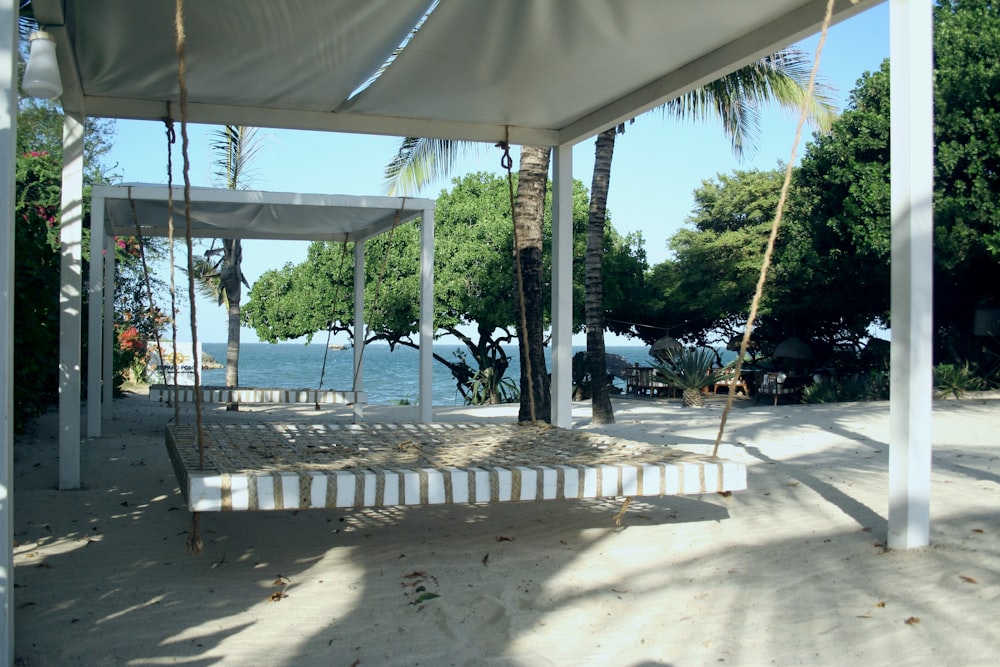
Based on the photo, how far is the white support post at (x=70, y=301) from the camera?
17.3 ft

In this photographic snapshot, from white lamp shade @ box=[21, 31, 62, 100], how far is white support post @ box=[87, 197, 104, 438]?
457 cm

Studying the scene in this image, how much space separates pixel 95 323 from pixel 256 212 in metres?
1.89

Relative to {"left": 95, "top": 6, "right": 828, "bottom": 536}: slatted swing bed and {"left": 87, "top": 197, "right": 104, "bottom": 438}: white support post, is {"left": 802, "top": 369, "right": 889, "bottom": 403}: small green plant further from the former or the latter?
{"left": 87, "top": 197, "right": 104, "bottom": 438}: white support post

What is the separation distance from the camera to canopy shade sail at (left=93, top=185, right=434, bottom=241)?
301 inches

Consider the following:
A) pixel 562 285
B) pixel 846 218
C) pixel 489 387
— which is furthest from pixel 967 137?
pixel 562 285

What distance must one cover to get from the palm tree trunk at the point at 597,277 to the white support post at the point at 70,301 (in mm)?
6481

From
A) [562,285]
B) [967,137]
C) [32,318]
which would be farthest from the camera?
[967,137]

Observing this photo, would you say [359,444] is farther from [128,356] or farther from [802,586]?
[128,356]

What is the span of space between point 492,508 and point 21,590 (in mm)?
2585

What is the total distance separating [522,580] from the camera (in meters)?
3.67

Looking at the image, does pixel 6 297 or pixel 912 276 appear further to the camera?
pixel 912 276

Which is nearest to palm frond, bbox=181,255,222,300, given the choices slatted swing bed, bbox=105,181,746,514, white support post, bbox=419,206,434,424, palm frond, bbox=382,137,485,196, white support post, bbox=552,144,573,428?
palm frond, bbox=382,137,485,196

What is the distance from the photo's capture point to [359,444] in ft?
16.0

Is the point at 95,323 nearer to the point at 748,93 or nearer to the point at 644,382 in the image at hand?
the point at 748,93
